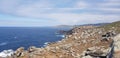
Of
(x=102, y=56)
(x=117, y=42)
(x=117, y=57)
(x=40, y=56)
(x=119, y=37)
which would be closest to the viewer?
(x=117, y=57)

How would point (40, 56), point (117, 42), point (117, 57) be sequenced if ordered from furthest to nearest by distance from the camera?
point (40, 56) → point (117, 42) → point (117, 57)

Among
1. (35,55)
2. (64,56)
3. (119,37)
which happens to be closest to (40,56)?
(35,55)

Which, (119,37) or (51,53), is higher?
(119,37)

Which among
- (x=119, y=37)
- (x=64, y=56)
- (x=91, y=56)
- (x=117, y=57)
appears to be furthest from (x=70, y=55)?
(x=117, y=57)

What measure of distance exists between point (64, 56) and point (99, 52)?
1865cm

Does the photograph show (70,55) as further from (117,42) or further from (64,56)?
(117,42)

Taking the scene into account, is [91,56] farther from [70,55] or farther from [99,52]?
[70,55]

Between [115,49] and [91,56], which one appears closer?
[115,49]

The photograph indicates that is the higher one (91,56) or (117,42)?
(117,42)

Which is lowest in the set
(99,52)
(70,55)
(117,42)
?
(70,55)

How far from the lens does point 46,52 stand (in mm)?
49219

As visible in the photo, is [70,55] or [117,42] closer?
[117,42]

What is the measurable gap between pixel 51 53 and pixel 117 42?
29535mm

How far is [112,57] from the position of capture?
18.5 metres
